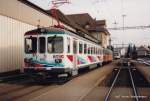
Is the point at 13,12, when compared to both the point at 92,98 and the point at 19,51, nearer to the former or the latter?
the point at 19,51

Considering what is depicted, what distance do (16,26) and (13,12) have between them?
3.94 ft

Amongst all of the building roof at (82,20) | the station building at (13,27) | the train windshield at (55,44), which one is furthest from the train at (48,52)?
the building roof at (82,20)

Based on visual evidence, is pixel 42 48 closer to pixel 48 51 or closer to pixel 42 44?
pixel 42 44

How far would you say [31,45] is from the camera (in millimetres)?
19656

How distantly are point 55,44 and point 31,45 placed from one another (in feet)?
4.37

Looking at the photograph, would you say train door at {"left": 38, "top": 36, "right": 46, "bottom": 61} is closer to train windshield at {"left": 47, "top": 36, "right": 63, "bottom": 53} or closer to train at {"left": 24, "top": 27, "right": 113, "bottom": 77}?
train at {"left": 24, "top": 27, "right": 113, "bottom": 77}

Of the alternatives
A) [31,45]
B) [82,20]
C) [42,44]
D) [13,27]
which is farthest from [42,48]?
Result: [82,20]

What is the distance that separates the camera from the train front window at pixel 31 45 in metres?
19.5

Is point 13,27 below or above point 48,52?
above

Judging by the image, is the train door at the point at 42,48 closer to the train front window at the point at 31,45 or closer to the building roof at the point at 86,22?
the train front window at the point at 31,45

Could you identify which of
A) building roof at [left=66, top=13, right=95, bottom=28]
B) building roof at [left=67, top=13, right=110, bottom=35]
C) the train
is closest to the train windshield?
the train

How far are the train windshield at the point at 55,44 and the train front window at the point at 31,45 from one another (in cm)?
77

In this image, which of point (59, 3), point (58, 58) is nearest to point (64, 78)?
point (58, 58)

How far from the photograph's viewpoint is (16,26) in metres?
27.6
